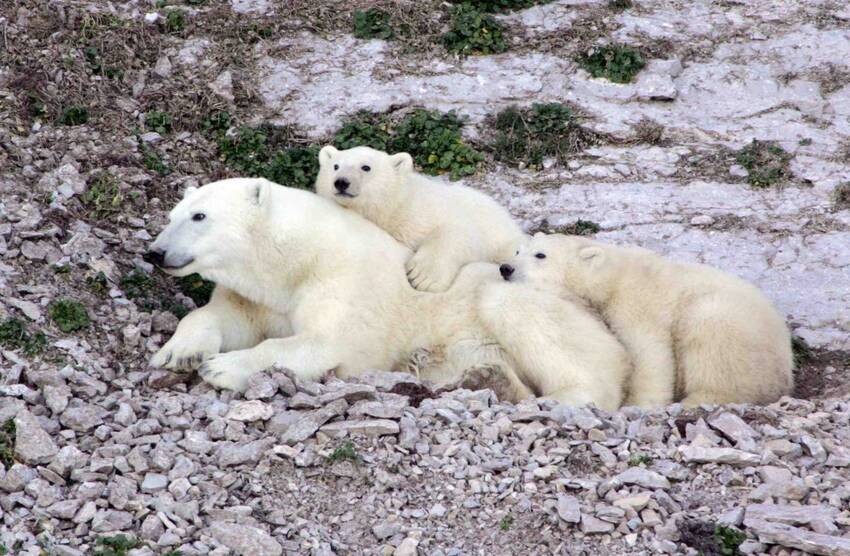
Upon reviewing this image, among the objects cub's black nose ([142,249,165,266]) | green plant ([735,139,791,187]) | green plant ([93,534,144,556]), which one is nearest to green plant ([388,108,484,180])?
green plant ([735,139,791,187])

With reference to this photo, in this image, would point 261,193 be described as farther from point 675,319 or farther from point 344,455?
point 675,319

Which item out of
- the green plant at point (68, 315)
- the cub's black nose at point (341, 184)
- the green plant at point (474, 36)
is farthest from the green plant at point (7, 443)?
the green plant at point (474, 36)

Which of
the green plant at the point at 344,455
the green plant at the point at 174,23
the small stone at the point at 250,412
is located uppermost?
the green plant at the point at 174,23

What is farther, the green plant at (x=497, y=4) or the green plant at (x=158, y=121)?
the green plant at (x=497, y=4)

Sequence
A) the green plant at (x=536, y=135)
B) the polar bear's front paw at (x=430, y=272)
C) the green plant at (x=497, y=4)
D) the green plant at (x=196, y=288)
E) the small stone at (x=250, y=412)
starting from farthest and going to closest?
the green plant at (x=497, y=4)
the green plant at (x=536, y=135)
the green plant at (x=196, y=288)
the polar bear's front paw at (x=430, y=272)
the small stone at (x=250, y=412)

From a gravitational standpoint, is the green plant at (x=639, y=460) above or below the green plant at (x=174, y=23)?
below

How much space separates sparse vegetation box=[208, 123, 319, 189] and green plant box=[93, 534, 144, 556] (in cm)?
583

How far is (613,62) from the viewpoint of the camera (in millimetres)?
13141

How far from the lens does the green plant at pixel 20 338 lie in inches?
339

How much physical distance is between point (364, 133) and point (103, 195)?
283 centimetres

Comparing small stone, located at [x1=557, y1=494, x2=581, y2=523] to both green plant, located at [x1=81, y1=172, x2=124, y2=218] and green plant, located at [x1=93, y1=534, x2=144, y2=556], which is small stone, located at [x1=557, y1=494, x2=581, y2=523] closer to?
Answer: green plant, located at [x1=93, y1=534, x2=144, y2=556]

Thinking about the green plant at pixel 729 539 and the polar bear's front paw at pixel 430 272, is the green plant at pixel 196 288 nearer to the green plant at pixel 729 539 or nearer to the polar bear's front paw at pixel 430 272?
the polar bear's front paw at pixel 430 272

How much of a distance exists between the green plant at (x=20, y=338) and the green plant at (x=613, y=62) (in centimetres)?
684

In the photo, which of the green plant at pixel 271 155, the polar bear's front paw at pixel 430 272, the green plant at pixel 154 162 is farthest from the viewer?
the green plant at pixel 271 155
